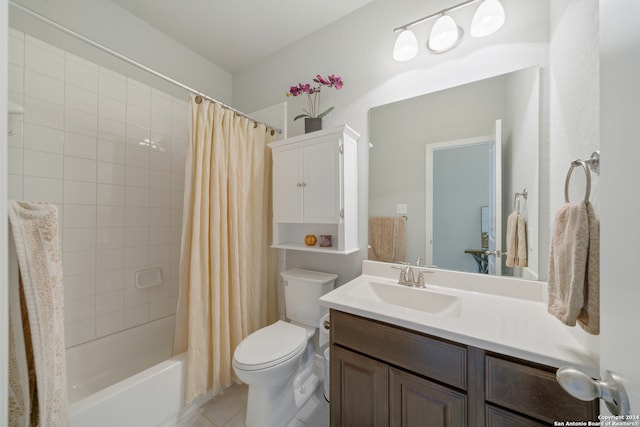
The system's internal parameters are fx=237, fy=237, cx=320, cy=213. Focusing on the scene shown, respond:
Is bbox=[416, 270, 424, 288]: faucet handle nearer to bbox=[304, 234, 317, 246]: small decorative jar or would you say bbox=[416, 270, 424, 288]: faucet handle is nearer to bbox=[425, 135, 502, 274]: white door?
bbox=[425, 135, 502, 274]: white door

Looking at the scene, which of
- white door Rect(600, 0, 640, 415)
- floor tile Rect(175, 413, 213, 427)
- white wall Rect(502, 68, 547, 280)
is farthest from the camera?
floor tile Rect(175, 413, 213, 427)

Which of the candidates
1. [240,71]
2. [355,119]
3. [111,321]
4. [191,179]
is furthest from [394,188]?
[111,321]

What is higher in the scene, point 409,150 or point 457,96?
point 457,96

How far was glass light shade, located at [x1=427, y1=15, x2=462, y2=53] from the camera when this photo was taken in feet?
4.30

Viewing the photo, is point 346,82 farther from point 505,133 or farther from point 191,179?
point 191,179

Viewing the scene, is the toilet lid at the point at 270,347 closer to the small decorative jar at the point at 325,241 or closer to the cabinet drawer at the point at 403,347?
the cabinet drawer at the point at 403,347

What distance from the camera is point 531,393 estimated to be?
74 cm

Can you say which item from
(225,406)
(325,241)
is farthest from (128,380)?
(325,241)

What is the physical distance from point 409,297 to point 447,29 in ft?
4.94

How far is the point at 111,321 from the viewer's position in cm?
169

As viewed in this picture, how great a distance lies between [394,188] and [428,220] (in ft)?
0.95

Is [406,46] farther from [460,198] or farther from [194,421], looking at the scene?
[194,421]

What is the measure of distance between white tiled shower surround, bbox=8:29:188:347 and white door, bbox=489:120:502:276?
232 centimetres

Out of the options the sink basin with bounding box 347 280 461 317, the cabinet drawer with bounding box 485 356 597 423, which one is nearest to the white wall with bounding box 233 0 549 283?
the sink basin with bounding box 347 280 461 317
